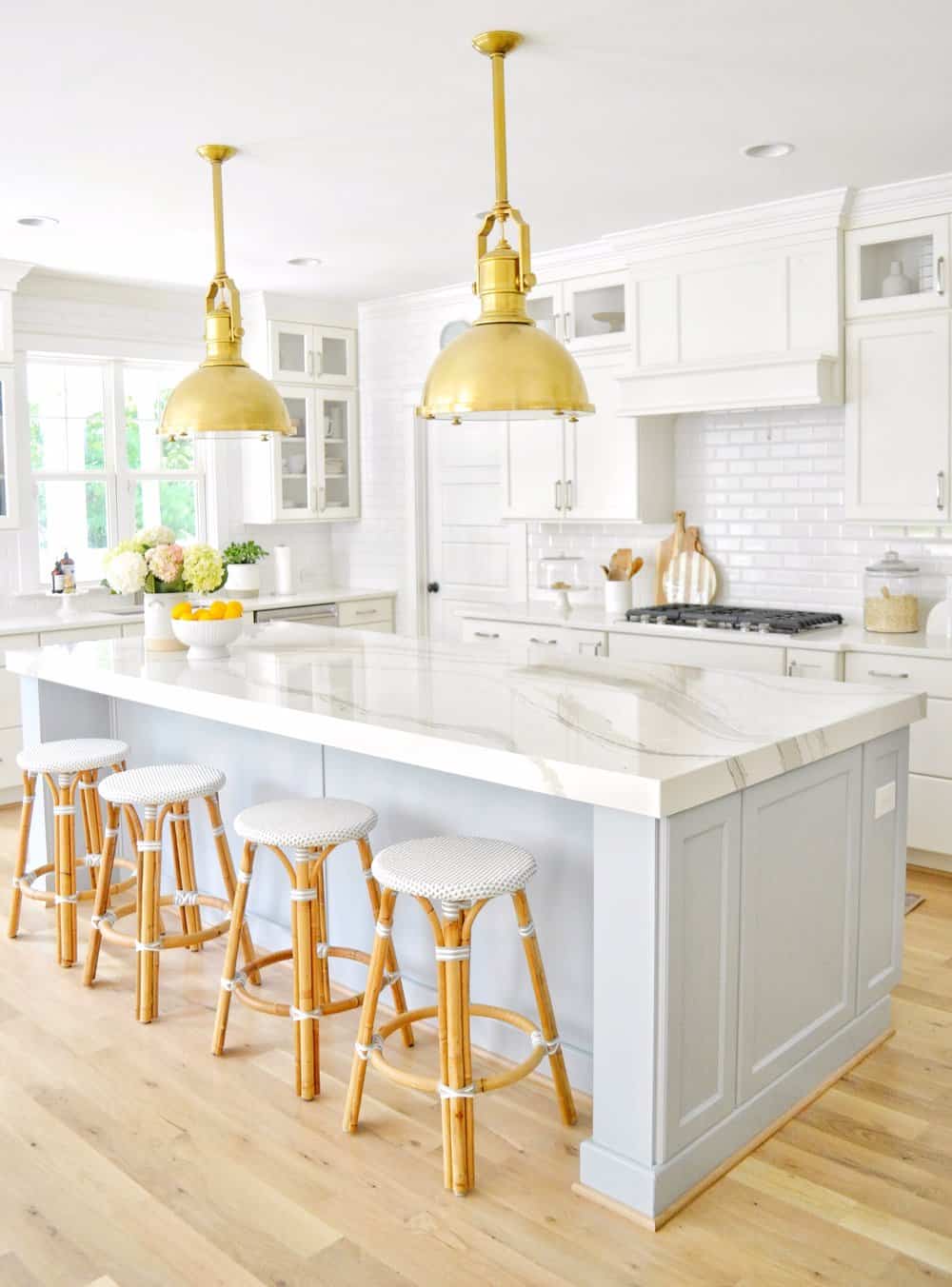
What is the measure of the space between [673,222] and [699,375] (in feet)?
2.33

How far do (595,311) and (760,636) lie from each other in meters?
1.98

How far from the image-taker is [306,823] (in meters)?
3.07

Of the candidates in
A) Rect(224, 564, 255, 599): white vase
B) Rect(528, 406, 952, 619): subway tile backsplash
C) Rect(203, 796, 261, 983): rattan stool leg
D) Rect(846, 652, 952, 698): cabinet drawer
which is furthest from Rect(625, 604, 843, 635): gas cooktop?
Rect(203, 796, 261, 983): rattan stool leg

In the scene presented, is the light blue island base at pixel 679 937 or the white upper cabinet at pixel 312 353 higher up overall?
the white upper cabinet at pixel 312 353

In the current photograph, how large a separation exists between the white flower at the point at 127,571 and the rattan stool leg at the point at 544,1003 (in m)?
2.08

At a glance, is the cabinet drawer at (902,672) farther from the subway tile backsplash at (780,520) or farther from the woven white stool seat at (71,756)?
the woven white stool seat at (71,756)

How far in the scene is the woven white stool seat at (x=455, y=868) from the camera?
2.59m

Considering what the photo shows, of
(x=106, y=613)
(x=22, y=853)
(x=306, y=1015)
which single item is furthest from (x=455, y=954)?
(x=106, y=613)

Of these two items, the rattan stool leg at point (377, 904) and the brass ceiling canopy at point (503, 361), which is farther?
the rattan stool leg at point (377, 904)

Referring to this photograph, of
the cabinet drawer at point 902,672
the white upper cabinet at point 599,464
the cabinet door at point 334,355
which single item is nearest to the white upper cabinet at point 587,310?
the white upper cabinet at point 599,464

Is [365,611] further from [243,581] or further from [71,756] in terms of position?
[71,756]

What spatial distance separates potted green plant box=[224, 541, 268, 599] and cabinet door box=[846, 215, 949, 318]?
3694mm

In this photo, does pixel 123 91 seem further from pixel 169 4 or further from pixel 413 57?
pixel 413 57

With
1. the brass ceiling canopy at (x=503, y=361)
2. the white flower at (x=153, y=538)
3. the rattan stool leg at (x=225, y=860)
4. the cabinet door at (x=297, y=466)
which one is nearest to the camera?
the brass ceiling canopy at (x=503, y=361)
